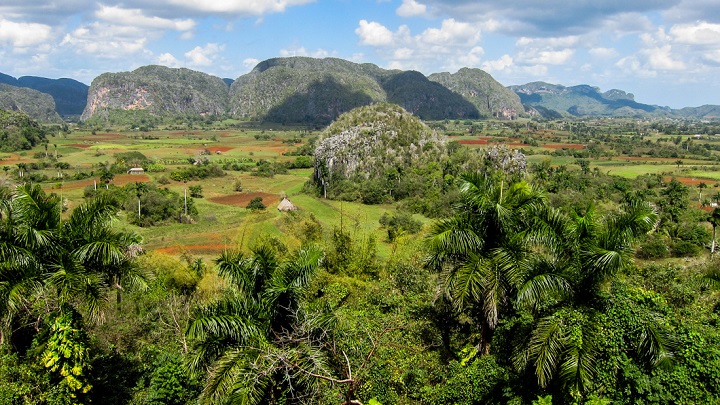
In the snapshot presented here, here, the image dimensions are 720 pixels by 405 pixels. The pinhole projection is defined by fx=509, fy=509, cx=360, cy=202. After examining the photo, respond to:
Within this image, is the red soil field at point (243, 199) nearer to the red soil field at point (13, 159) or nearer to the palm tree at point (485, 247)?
the red soil field at point (13, 159)

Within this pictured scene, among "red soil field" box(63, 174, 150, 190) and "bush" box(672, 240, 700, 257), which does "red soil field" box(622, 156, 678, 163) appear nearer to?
"bush" box(672, 240, 700, 257)

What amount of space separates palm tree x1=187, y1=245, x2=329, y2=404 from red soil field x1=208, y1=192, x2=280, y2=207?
137 ft

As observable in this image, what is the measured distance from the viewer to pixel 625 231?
8.35 m

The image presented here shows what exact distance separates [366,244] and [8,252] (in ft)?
42.0

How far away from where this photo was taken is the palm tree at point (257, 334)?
303 inches

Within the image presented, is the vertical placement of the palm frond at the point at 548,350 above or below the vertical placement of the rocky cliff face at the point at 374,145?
above

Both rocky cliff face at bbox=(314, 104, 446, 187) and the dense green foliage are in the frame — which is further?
the dense green foliage

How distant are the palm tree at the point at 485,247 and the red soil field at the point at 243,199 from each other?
137 feet

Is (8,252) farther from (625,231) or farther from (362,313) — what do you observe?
(625,231)

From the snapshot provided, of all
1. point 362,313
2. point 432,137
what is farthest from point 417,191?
point 362,313

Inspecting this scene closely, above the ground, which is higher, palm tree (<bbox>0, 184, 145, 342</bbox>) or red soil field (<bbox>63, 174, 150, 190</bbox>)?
palm tree (<bbox>0, 184, 145, 342</bbox>)

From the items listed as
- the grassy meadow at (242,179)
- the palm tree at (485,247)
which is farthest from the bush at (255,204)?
the palm tree at (485,247)

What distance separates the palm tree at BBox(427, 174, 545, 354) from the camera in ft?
30.2

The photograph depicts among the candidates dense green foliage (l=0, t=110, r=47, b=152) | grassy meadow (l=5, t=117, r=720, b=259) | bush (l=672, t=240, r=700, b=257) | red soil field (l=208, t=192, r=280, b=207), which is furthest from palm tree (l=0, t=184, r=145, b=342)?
dense green foliage (l=0, t=110, r=47, b=152)
